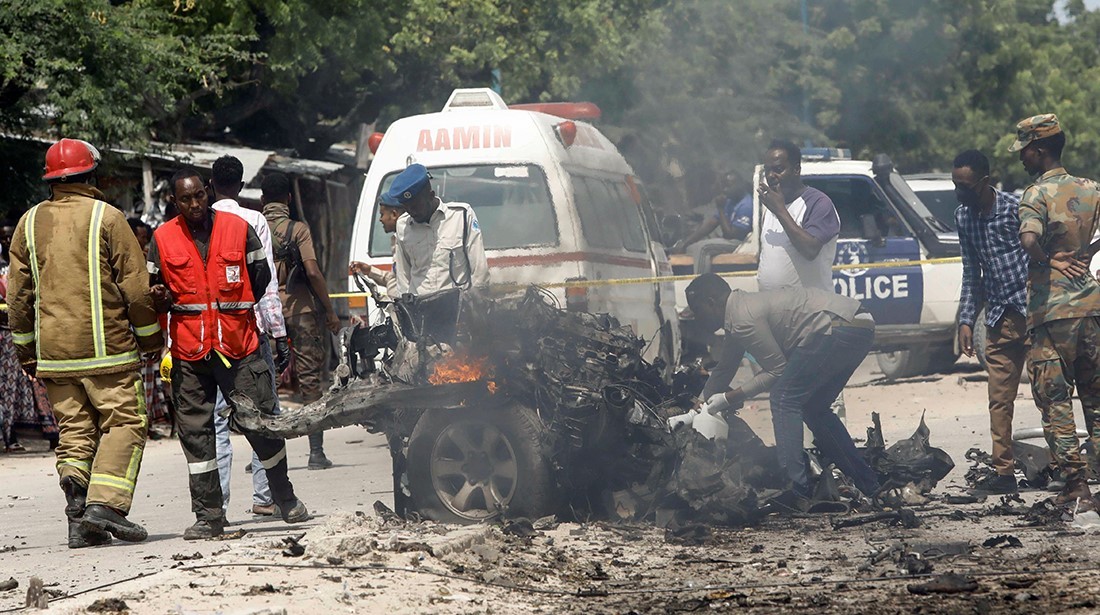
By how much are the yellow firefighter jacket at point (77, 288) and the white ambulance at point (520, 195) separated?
373 cm

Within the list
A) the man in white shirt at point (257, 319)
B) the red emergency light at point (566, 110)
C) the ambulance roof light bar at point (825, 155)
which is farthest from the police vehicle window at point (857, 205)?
the man in white shirt at point (257, 319)

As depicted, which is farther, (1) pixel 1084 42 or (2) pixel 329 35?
(1) pixel 1084 42

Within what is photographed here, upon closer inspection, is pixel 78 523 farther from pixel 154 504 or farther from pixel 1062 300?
pixel 1062 300

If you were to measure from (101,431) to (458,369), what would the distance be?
1.71 meters

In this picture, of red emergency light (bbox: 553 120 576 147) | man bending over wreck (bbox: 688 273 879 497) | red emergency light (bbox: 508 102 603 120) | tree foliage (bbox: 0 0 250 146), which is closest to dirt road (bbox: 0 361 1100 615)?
man bending over wreck (bbox: 688 273 879 497)

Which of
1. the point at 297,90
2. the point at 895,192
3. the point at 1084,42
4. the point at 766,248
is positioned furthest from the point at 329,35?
the point at 1084,42

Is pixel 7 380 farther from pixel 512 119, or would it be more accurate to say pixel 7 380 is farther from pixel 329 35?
pixel 329 35

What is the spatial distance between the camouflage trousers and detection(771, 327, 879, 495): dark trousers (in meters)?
0.92

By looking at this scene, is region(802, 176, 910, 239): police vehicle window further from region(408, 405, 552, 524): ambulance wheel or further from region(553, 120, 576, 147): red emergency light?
region(408, 405, 552, 524): ambulance wheel

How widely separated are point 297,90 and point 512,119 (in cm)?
1173

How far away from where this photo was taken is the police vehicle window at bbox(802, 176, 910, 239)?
14703 mm

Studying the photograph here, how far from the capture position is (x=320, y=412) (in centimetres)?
718

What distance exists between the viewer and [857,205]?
14.8m

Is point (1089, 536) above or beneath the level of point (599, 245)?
beneath
